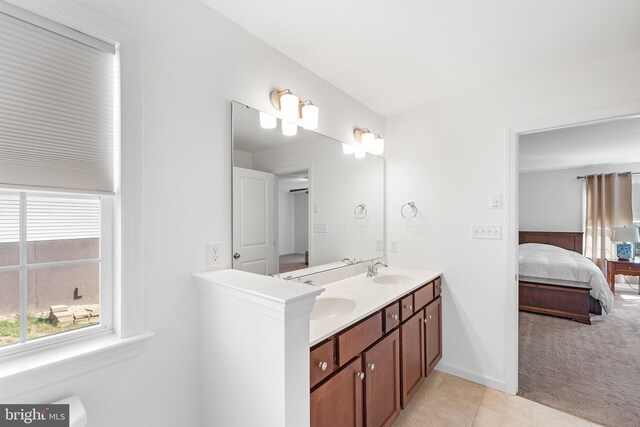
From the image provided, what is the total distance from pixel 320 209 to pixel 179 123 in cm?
114

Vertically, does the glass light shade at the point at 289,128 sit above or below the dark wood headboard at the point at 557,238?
above

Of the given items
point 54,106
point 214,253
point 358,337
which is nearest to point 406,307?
point 358,337

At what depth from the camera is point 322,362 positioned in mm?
1276

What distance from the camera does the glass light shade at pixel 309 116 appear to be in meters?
1.99

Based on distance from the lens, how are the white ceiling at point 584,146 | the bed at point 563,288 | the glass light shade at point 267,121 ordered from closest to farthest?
the glass light shade at point 267,121, the white ceiling at point 584,146, the bed at point 563,288

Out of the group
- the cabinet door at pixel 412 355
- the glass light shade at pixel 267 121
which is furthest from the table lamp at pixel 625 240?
the glass light shade at pixel 267 121

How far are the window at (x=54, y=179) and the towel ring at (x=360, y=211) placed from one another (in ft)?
5.95

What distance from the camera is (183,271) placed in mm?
1381

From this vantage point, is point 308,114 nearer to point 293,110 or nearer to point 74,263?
point 293,110

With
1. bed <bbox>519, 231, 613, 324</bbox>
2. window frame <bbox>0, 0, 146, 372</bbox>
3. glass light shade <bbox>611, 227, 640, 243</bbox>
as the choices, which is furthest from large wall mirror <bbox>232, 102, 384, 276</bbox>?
glass light shade <bbox>611, 227, 640, 243</bbox>

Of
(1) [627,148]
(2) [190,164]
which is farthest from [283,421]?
(1) [627,148]

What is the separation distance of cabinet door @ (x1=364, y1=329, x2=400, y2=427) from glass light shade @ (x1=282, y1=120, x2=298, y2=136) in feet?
4.52

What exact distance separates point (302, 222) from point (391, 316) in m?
0.83

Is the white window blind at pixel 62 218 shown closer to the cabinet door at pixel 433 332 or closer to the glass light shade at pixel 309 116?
the glass light shade at pixel 309 116
